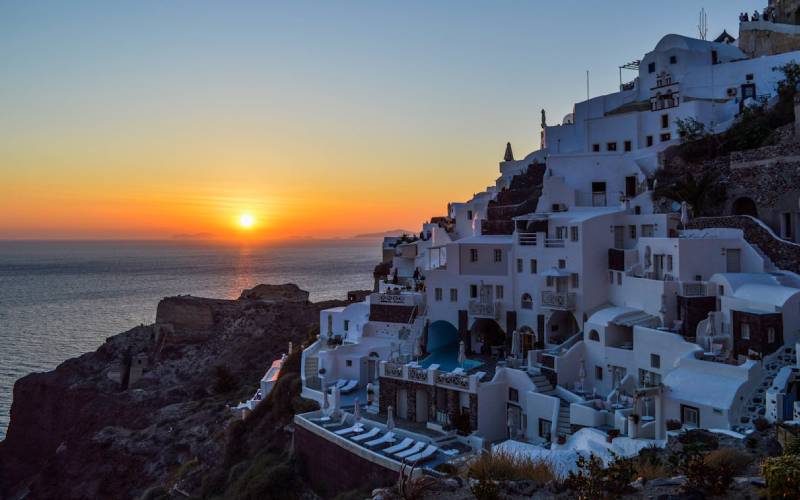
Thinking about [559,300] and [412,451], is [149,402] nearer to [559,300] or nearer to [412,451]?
[559,300]

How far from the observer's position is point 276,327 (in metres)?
59.1

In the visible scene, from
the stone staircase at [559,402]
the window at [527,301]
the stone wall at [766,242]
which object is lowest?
the stone staircase at [559,402]

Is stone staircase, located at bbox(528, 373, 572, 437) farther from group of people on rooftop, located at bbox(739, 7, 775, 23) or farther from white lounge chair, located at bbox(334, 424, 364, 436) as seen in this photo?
group of people on rooftop, located at bbox(739, 7, 775, 23)

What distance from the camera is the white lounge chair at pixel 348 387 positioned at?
1284 inches

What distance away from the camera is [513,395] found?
26547 mm

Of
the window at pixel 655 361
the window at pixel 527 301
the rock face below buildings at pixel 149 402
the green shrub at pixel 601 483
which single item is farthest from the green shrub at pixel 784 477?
the rock face below buildings at pixel 149 402

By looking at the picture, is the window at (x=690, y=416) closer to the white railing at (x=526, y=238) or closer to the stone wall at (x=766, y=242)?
the stone wall at (x=766, y=242)

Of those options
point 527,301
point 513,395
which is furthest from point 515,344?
point 513,395

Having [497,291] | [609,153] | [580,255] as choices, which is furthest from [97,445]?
[609,153]

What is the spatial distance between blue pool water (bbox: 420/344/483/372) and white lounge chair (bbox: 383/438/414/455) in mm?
6375

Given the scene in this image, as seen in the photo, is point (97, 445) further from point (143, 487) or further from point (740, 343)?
point (740, 343)

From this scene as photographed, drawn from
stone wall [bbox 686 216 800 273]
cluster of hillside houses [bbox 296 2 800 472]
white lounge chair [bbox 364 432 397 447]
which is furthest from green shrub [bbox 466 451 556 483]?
stone wall [bbox 686 216 800 273]

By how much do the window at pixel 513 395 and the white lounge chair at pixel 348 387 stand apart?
9036mm

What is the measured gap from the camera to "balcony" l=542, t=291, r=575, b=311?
30734mm
